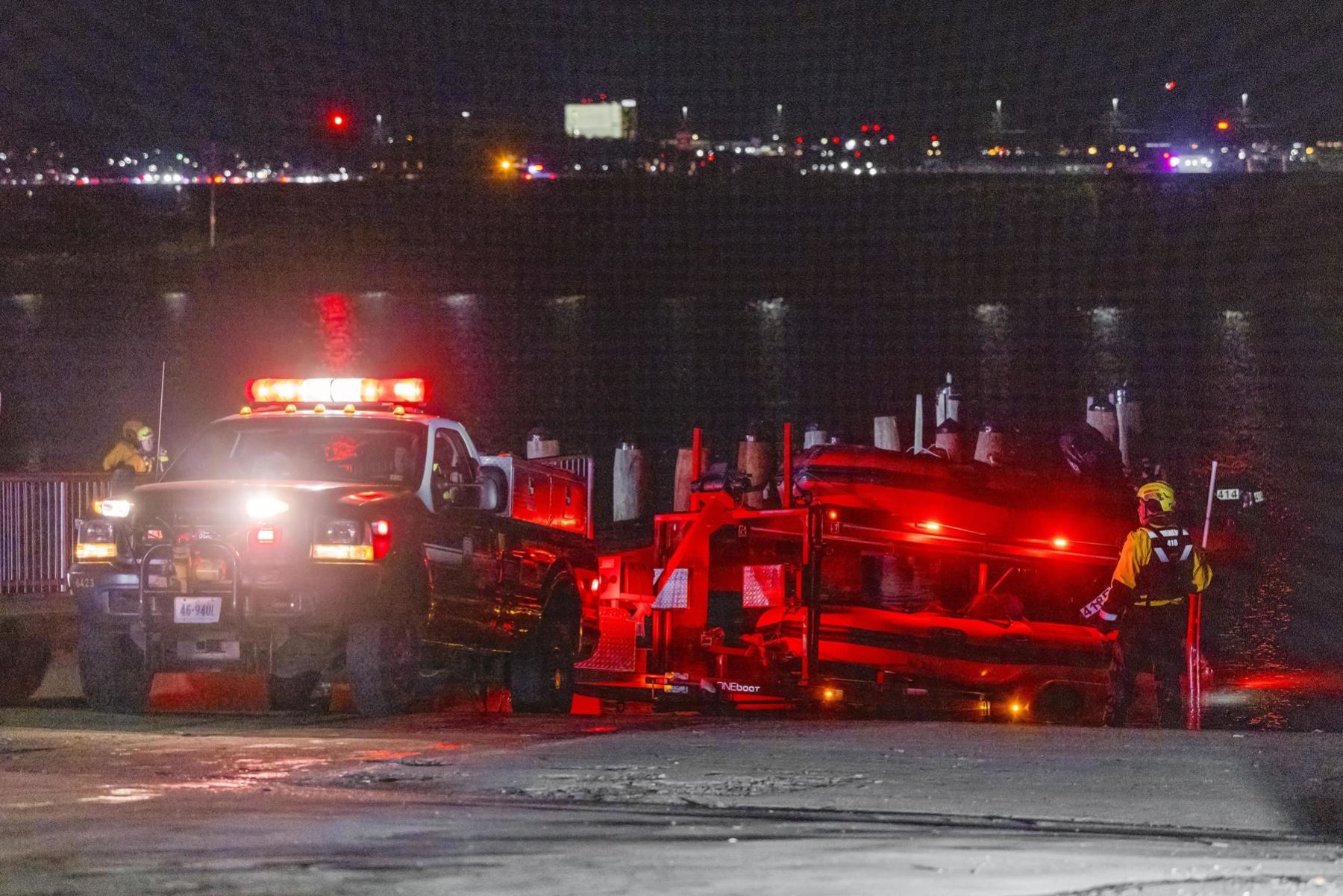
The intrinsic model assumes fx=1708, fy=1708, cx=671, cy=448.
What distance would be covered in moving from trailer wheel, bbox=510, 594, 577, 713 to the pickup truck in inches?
0.6

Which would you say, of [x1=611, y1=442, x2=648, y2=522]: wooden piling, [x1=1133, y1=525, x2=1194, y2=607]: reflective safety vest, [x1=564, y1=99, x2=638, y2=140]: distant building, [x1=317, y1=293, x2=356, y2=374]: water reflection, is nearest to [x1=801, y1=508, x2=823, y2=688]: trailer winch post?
[x1=1133, y1=525, x2=1194, y2=607]: reflective safety vest

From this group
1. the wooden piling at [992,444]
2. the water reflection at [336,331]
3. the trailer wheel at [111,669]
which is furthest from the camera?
the water reflection at [336,331]

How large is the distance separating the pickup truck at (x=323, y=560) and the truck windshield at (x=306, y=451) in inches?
0.5

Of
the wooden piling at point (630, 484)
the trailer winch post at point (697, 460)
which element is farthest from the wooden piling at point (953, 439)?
the wooden piling at point (630, 484)

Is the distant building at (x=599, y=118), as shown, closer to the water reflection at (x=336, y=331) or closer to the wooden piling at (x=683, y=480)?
the water reflection at (x=336, y=331)

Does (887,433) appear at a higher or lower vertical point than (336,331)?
lower

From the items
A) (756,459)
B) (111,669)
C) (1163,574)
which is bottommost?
(111,669)

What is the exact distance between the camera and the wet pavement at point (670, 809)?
5254 millimetres

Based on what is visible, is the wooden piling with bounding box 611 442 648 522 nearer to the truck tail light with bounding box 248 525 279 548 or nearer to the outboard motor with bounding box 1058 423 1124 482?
the outboard motor with bounding box 1058 423 1124 482

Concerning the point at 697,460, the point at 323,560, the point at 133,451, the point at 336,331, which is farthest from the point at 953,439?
the point at 336,331

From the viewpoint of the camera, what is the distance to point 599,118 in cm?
15975

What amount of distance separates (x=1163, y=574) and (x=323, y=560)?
5.14 metres

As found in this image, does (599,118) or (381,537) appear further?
(599,118)

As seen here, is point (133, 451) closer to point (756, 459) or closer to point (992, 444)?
point (756, 459)
